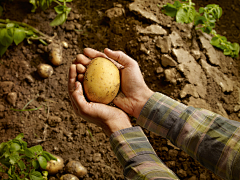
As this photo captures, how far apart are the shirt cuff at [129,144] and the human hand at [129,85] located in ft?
0.97

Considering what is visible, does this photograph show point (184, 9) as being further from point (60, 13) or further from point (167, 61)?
point (60, 13)

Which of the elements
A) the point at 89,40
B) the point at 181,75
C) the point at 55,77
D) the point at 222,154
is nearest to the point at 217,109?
the point at 181,75

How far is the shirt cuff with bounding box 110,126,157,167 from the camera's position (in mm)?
1211

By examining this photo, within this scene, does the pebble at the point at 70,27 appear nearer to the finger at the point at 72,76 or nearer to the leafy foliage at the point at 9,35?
the leafy foliage at the point at 9,35

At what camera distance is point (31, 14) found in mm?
2145

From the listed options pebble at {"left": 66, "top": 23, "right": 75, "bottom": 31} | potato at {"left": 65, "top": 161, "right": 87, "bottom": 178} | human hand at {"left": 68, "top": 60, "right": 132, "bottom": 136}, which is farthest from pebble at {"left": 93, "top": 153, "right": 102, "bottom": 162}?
pebble at {"left": 66, "top": 23, "right": 75, "bottom": 31}

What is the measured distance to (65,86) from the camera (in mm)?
1997

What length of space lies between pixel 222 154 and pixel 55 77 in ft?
5.77

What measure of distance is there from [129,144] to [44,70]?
1279 millimetres

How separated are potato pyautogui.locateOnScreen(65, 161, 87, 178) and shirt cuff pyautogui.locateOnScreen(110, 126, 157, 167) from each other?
0.60m

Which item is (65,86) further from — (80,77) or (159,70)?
(159,70)

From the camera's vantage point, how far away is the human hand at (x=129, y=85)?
156 cm

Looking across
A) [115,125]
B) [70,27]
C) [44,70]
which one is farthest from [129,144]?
[70,27]

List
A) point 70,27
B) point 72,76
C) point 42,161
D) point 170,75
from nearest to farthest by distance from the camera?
point 42,161
point 72,76
point 170,75
point 70,27
